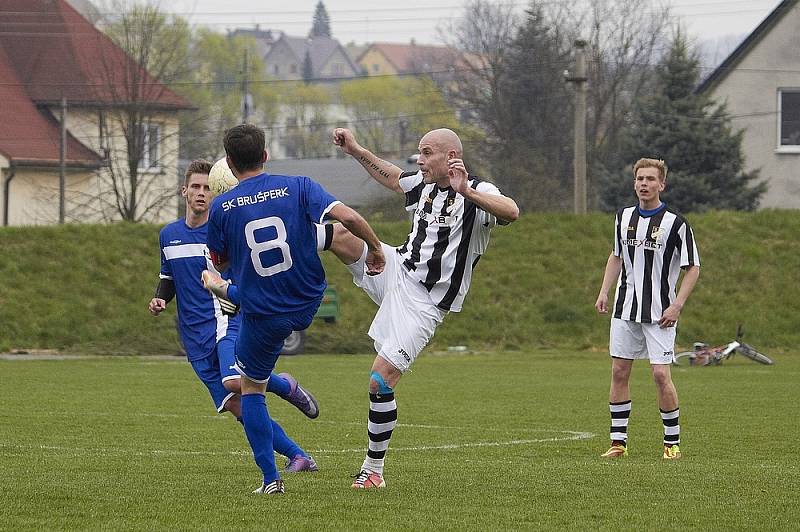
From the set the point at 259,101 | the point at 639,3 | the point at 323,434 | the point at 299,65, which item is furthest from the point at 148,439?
the point at 299,65

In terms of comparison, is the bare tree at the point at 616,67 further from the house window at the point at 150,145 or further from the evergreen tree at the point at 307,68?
the evergreen tree at the point at 307,68

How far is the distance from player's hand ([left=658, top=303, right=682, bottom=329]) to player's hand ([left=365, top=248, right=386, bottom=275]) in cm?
328

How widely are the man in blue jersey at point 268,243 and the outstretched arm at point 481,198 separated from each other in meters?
0.57

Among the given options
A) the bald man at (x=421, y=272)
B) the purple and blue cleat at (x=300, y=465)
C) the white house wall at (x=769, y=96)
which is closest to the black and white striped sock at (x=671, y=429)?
the bald man at (x=421, y=272)

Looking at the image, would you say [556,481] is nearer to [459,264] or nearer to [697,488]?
[697,488]

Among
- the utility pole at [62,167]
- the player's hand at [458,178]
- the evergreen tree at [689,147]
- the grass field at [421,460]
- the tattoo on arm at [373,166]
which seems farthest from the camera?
the utility pole at [62,167]

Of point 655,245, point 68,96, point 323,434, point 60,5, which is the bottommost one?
point 323,434

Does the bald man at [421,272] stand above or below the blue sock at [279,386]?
above

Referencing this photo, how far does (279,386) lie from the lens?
27.7 ft

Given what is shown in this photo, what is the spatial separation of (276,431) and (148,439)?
2.49 meters

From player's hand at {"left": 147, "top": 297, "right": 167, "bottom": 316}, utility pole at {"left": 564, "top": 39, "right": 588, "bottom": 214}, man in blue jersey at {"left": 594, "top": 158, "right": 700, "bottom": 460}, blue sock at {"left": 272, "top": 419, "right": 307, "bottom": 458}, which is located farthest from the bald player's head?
utility pole at {"left": 564, "top": 39, "right": 588, "bottom": 214}

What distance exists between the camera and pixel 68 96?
46.0 m

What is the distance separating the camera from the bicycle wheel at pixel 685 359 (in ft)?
70.1

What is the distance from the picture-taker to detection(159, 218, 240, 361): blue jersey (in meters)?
9.03
